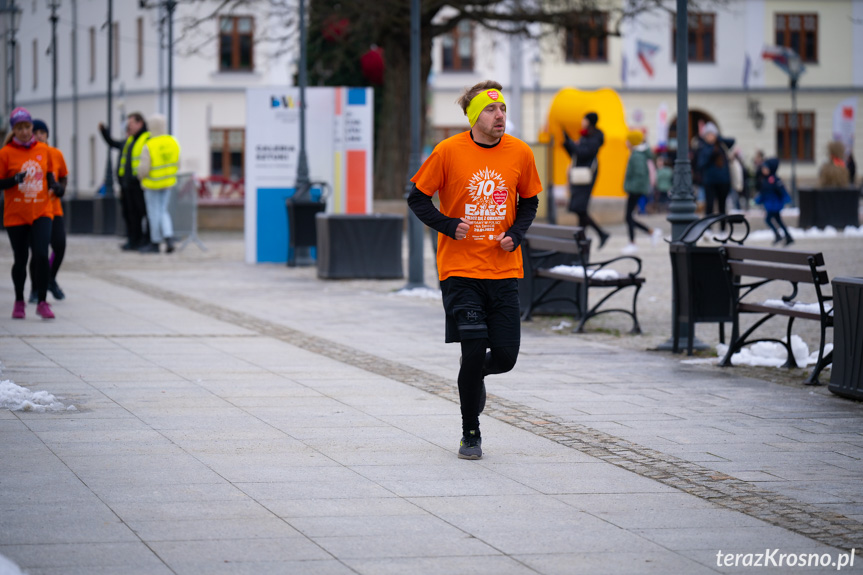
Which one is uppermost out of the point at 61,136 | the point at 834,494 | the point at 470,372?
the point at 61,136

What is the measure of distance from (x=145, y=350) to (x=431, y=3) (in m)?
17.2

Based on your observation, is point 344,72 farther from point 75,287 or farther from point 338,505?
point 338,505

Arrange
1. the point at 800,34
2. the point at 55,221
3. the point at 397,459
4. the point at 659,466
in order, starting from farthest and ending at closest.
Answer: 1. the point at 800,34
2. the point at 55,221
3. the point at 397,459
4. the point at 659,466

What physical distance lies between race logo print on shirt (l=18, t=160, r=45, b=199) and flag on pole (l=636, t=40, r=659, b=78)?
4258 centimetres

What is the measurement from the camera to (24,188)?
11.9 meters

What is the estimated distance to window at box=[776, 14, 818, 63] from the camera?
53531 millimetres

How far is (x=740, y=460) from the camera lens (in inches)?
263

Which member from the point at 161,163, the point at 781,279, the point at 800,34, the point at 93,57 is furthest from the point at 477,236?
the point at 93,57

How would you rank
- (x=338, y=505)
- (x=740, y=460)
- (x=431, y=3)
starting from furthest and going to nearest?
(x=431, y=3), (x=740, y=460), (x=338, y=505)

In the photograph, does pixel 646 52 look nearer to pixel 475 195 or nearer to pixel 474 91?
pixel 474 91

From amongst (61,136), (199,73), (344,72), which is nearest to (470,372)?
(344,72)

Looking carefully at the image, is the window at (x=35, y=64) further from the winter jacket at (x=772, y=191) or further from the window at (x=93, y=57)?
the winter jacket at (x=772, y=191)

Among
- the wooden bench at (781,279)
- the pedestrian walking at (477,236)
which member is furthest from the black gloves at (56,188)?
the pedestrian walking at (477,236)

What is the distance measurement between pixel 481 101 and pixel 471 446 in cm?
165
